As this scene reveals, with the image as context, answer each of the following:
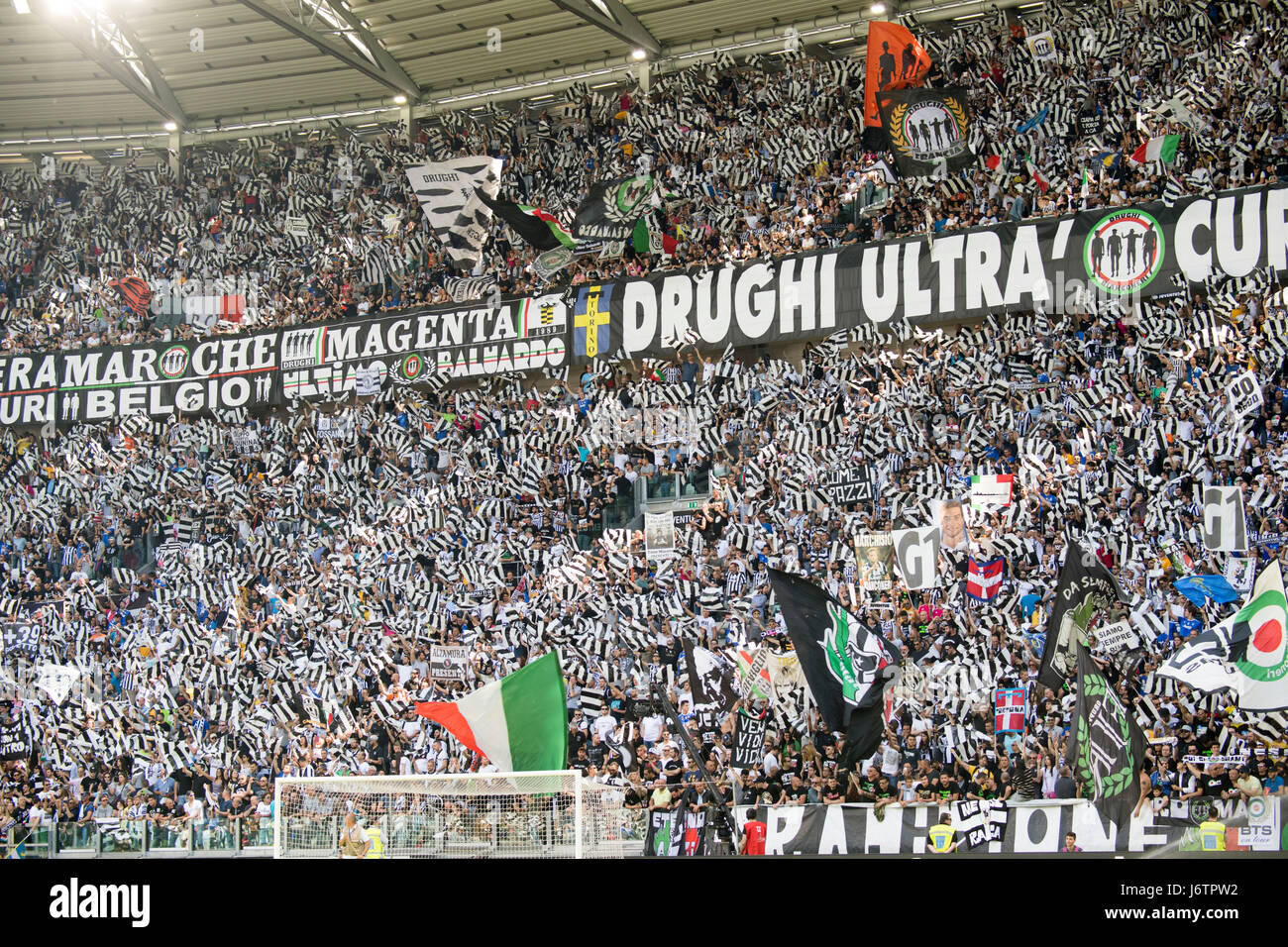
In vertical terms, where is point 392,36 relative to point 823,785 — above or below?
above

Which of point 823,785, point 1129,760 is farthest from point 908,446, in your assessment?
point 1129,760

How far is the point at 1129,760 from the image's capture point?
10867 millimetres

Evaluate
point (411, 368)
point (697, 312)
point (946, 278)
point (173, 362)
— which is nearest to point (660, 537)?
point (697, 312)

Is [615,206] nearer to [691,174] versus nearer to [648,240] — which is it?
[648,240]

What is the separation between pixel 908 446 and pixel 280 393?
447 inches

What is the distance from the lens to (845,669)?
12.9 metres

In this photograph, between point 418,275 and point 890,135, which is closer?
point 890,135

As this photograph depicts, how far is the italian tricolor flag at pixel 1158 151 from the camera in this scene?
16422 millimetres

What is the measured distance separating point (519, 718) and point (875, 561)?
472 centimetres

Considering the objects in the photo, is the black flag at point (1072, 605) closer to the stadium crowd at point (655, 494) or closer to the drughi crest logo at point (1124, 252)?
the stadium crowd at point (655, 494)

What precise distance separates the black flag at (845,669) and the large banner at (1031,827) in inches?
51.4

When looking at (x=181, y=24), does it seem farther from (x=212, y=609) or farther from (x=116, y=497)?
(x=212, y=609)

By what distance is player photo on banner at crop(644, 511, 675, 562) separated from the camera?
16.5 meters

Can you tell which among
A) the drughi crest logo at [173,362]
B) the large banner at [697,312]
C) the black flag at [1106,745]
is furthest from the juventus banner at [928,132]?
the drughi crest logo at [173,362]
